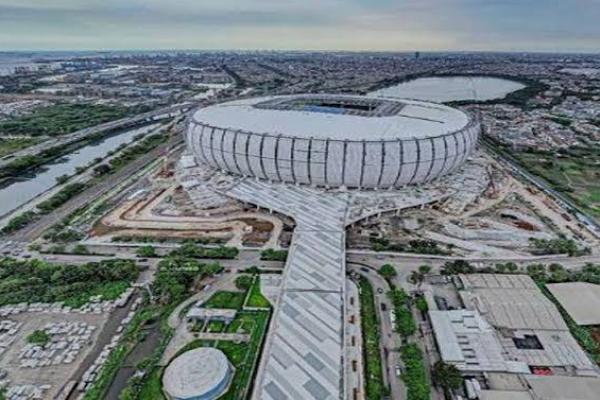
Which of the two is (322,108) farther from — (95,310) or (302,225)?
(95,310)

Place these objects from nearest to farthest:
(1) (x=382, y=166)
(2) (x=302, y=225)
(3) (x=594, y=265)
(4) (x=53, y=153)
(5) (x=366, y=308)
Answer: (5) (x=366, y=308), (3) (x=594, y=265), (2) (x=302, y=225), (1) (x=382, y=166), (4) (x=53, y=153)

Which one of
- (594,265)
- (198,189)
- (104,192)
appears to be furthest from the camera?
(104,192)

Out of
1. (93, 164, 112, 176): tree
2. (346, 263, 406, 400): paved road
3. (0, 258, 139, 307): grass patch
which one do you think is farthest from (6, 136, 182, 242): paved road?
(346, 263, 406, 400): paved road

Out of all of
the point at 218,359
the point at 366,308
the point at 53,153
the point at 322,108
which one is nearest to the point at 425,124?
the point at 322,108

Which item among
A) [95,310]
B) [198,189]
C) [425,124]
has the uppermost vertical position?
[425,124]

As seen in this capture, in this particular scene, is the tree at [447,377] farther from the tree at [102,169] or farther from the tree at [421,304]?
the tree at [102,169]

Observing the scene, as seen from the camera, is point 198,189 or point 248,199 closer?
point 248,199

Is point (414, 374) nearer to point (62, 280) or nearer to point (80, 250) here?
point (62, 280)

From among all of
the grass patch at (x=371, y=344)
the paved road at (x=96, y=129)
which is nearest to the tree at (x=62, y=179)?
the paved road at (x=96, y=129)
